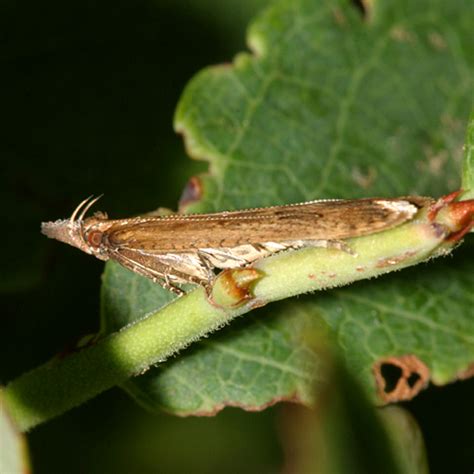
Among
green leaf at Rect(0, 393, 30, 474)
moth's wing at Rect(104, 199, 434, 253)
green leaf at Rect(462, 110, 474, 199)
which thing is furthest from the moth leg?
green leaf at Rect(0, 393, 30, 474)

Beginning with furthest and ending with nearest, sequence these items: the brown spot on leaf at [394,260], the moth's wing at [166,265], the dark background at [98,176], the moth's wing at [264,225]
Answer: the dark background at [98,176] → the moth's wing at [166,265] → the moth's wing at [264,225] → the brown spot on leaf at [394,260]

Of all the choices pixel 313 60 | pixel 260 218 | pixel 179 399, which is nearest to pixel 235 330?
pixel 179 399

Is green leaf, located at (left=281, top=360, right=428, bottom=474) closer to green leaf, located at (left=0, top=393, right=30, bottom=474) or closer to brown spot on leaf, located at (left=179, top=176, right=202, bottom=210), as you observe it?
green leaf, located at (left=0, top=393, right=30, bottom=474)

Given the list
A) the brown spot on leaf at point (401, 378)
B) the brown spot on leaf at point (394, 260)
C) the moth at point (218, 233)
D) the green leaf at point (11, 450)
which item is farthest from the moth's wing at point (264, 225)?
the green leaf at point (11, 450)

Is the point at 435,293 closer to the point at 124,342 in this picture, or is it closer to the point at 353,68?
the point at 353,68

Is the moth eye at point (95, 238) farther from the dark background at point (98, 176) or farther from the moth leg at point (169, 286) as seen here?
the dark background at point (98, 176)

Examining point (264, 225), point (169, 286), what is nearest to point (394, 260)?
point (264, 225)
